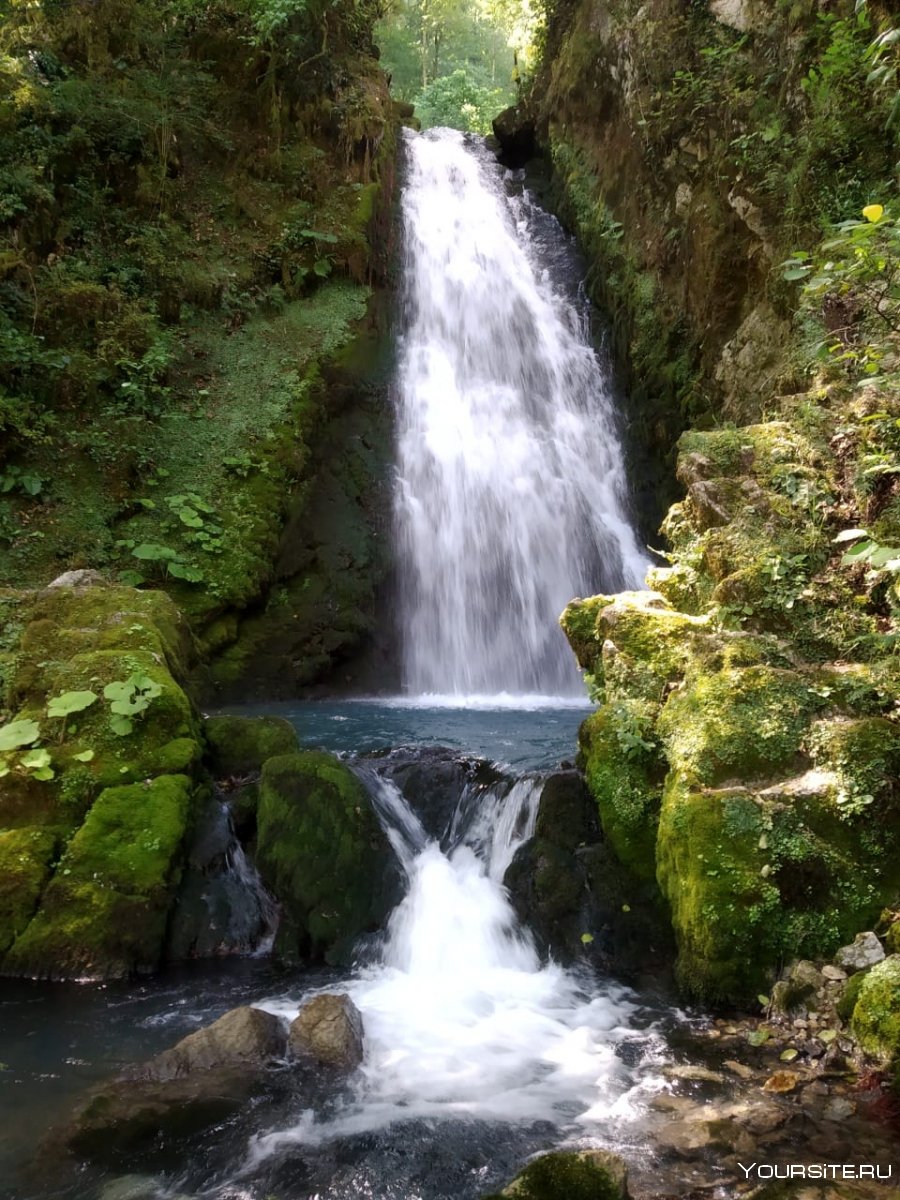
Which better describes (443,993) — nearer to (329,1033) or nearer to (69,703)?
(329,1033)

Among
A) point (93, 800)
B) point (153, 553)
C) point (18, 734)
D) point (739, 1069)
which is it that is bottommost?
point (739, 1069)

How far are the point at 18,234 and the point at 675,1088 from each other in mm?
13295

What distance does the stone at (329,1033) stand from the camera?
4090 millimetres

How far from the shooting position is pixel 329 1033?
13.6ft

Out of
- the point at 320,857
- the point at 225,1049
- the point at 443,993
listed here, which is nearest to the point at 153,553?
the point at 320,857

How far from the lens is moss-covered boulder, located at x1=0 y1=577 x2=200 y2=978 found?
16.2 feet

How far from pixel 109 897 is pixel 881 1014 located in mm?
4362

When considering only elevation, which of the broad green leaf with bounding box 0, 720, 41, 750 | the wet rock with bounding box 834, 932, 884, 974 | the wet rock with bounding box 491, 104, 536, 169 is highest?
the wet rock with bounding box 491, 104, 536, 169

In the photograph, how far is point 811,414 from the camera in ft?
23.3

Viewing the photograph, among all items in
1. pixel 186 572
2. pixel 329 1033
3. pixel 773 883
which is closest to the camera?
pixel 329 1033

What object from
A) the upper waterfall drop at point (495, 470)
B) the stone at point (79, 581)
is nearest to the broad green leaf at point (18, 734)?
the stone at point (79, 581)

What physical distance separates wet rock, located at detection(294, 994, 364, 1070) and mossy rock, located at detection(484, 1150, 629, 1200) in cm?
162

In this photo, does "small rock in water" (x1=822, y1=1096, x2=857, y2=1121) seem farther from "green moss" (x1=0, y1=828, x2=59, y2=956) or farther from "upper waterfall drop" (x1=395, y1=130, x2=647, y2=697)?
"upper waterfall drop" (x1=395, y1=130, x2=647, y2=697)

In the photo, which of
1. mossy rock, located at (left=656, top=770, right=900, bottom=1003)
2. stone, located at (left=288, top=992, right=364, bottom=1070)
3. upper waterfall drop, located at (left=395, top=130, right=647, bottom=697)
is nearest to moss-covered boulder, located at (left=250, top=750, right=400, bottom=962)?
stone, located at (left=288, top=992, right=364, bottom=1070)
